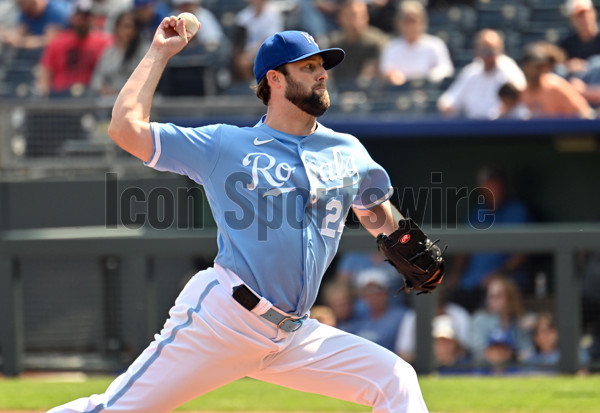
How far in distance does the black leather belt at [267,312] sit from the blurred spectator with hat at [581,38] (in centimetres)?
554

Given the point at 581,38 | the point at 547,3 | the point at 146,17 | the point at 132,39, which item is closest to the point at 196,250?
the point at 132,39

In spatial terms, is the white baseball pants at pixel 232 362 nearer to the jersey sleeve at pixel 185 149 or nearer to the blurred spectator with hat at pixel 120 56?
the jersey sleeve at pixel 185 149

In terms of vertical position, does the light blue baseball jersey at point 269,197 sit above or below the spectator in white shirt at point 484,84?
above

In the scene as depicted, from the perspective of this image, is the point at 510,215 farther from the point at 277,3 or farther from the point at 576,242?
the point at 277,3

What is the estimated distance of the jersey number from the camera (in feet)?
11.6

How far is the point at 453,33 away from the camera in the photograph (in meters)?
9.52

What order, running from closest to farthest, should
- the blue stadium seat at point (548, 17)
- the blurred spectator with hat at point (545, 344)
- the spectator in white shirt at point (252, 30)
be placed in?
the blurred spectator with hat at point (545, 344), the spectator in white shirt at point (252, 30), the blue stadium seat at point (548, 17)

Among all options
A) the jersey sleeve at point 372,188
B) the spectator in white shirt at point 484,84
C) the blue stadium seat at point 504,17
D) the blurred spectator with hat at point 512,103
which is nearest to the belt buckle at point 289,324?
A: the jersey sleeve at point 372,188

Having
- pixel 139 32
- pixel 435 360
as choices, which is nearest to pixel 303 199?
pixel 435 360

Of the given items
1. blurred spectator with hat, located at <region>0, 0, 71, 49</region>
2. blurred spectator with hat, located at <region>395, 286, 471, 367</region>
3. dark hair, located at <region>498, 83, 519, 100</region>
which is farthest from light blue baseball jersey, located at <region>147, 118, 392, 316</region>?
blurred spectator with hat, located at <region>0, 0, 71, 49</region>

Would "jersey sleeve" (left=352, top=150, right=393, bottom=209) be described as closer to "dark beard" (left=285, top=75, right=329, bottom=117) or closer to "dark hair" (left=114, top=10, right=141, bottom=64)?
"dark beard" (left=285, top=75, right=329, bottom=117)

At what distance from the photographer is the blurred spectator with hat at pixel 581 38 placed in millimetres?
8281

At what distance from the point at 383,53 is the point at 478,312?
3255 millimetres

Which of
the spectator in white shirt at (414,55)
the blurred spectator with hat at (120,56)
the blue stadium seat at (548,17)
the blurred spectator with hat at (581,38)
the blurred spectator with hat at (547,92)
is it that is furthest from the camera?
the blue stadium seat at (548,17)
